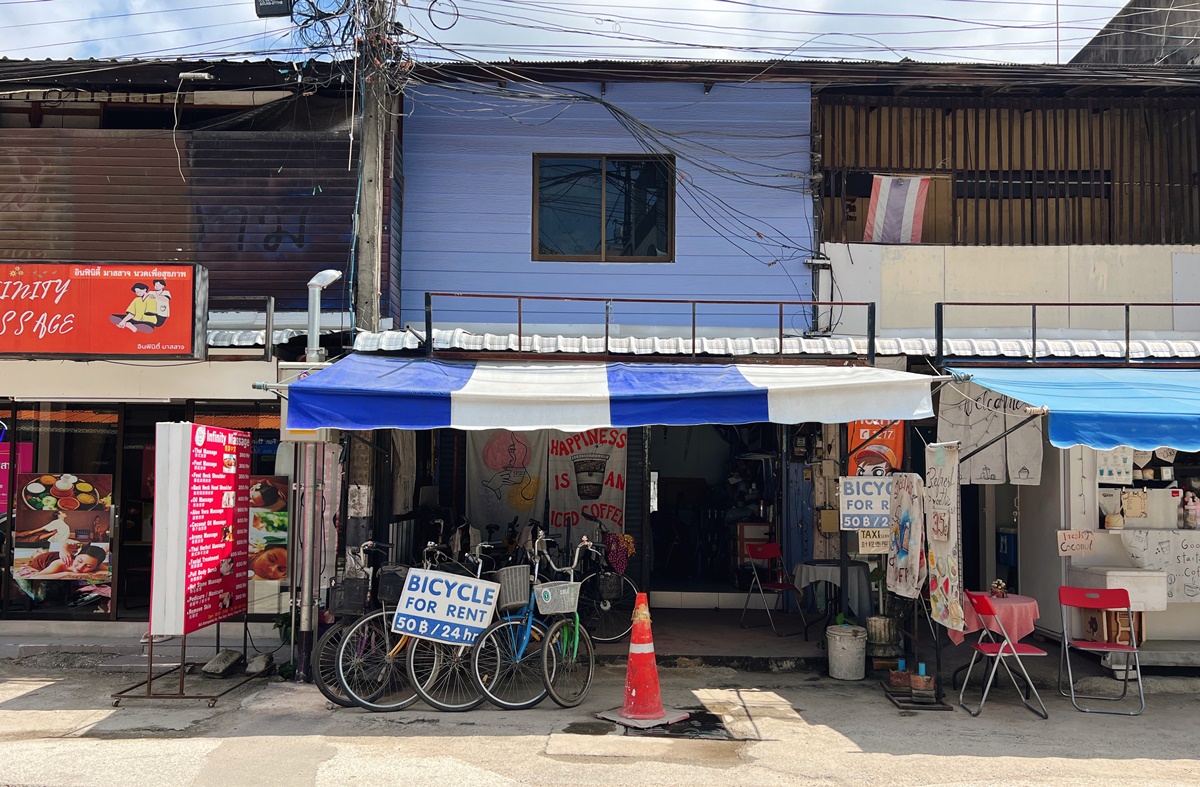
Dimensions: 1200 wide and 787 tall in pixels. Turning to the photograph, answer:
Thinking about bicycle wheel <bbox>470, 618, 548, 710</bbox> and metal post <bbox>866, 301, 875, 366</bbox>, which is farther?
metal post <bbox>866, 301, 875, 366</bbox>

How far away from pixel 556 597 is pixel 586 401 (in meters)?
1.72

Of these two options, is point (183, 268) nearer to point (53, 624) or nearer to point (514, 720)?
point (53, 624)

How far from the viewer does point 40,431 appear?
11047mm

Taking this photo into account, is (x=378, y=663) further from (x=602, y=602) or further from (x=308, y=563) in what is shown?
(x=602, y=602)

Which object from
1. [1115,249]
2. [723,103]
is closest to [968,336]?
[1115,249]

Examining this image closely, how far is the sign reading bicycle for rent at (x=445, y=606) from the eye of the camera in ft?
26.9

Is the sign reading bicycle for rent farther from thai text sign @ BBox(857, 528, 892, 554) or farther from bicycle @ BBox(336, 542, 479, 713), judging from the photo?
thai text sign @ BBox(857, 528, 892, 554)

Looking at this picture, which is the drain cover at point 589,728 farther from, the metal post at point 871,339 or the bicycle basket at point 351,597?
the metal post at point 871,339

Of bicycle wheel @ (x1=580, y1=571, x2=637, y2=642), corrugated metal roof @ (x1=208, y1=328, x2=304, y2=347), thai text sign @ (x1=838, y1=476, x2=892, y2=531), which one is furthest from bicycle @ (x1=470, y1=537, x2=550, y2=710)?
corrugated metal roof @ (x1=208, y1=328, x2=304, y2=347)

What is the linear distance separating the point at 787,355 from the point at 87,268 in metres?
7.03

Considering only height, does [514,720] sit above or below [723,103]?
below

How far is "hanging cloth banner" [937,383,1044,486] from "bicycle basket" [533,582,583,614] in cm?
427

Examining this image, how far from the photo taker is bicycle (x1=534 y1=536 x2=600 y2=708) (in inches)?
322

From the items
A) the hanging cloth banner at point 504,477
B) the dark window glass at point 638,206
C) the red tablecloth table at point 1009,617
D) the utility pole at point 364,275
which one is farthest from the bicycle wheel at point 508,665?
the dark window glass at point 638,206
